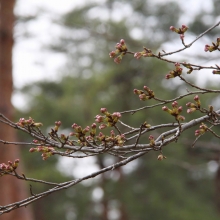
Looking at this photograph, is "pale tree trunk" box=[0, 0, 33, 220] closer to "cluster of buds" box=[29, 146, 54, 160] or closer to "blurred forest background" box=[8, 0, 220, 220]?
"blurred forest background" box=[8, 0, 220, 220]

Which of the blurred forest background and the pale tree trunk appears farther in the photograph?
the blurred forest background

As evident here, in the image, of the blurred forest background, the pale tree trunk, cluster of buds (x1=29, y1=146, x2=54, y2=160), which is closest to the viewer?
cluster of buds (x1=29, y1=146, x2=54, y2=160)

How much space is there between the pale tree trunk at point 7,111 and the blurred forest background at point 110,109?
1944mm

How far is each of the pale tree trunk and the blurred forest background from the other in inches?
76.5

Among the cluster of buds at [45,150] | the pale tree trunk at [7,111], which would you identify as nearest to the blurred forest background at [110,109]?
→ the pale tree trunk at [7,111]

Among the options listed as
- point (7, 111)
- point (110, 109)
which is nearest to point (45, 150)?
point (7, 111)

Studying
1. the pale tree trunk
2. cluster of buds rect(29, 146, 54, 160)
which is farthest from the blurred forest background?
cluster of buds rect(29, 146, 54, 160)

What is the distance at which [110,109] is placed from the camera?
443 inches

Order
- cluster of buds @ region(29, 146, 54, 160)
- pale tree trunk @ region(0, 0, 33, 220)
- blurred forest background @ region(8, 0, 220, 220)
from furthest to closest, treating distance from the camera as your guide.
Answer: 1. blurred forest background @ region(8, 0, 220, 220)
2. pale tree trunk @ region(0, 0, 33, 220)
3. cluster of buds @ region(29, 146, 54, 160)

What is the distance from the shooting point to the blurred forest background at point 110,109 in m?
10.6

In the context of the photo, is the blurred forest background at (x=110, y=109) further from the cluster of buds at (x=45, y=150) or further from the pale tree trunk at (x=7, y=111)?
the cluster of buds at (x=45, y=150)

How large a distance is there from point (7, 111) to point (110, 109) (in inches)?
167

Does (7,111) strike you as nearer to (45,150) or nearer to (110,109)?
(110,109)

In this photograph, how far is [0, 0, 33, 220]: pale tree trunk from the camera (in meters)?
7.17
